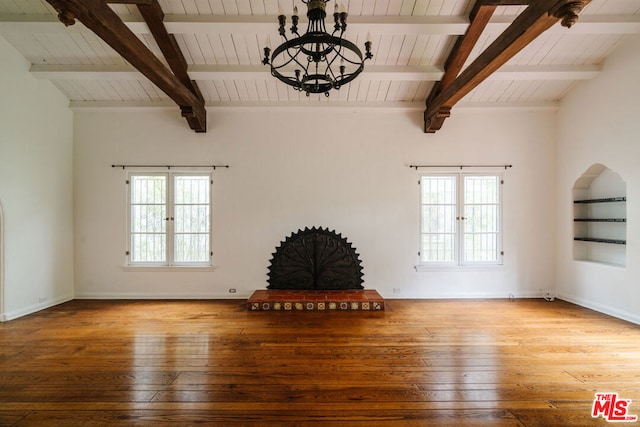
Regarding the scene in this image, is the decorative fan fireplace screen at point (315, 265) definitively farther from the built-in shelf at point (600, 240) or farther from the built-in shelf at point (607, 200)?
the built-in shelf at point (607, 200)

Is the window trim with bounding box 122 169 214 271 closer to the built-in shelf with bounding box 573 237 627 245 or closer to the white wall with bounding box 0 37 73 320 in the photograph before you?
the white wall with bounding box 0 37 73 320

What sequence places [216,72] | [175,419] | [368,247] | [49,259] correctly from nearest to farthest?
[175,419] < [216,72] < [49,259] < [368,247]

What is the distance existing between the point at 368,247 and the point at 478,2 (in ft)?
11.8

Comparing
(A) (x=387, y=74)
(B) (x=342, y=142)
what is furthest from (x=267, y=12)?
(B) (x=342, y=142)

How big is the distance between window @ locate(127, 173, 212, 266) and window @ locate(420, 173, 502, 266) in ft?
12.5

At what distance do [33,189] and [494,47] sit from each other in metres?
6.42

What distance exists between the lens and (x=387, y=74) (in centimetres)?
446

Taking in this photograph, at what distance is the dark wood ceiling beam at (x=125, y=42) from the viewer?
2.54 m

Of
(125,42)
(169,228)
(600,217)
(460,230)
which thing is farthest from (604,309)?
(125,42)

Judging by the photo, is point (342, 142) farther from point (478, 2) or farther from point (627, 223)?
point (627, 223)

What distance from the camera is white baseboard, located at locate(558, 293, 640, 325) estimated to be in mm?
3977

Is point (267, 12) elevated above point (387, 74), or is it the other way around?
point (267, 12)

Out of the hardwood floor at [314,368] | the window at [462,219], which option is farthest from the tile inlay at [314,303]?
the window at [462,219]

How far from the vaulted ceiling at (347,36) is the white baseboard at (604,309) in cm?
328
